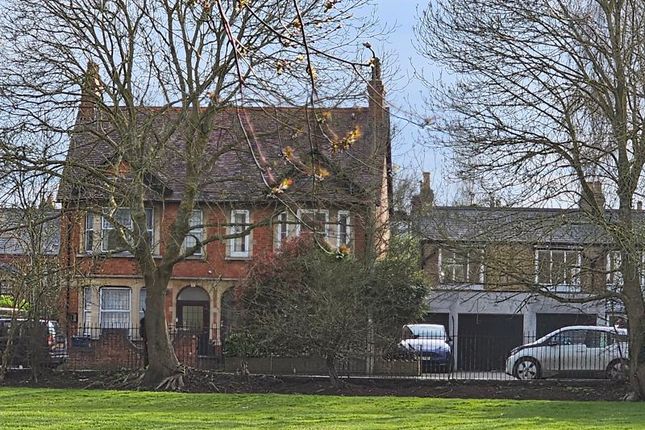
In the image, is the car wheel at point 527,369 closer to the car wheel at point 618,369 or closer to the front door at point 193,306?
the car wheel at point 618,369

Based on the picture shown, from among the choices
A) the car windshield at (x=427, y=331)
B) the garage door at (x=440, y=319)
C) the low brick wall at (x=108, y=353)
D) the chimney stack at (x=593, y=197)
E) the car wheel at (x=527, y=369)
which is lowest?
the car wheel at (x=527, y=369)

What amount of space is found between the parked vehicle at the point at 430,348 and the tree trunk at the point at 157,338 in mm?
6217

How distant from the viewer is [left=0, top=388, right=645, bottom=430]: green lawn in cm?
1672

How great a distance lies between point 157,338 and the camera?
24672 mm

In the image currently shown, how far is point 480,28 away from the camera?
23.1 m

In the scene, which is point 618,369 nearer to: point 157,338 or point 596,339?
point 596,339

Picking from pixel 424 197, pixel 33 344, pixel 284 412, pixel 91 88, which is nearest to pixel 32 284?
pixel 33 344

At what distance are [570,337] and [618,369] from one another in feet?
7.08

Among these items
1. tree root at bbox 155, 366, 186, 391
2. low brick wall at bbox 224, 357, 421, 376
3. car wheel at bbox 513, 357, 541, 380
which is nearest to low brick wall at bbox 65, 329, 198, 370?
low brick wall at bbox 224, 357, 421, 376

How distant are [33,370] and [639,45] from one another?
16.1 m

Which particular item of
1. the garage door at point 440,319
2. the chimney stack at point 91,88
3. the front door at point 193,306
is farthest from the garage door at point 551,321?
the chimney stack at point 91,88

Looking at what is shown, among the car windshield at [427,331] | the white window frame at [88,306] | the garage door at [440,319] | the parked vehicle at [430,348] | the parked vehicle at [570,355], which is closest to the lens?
the parked vehicle at [570,355]

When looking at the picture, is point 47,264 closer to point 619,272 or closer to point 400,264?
point 400,264

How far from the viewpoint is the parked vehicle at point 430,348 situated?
28.9 m
